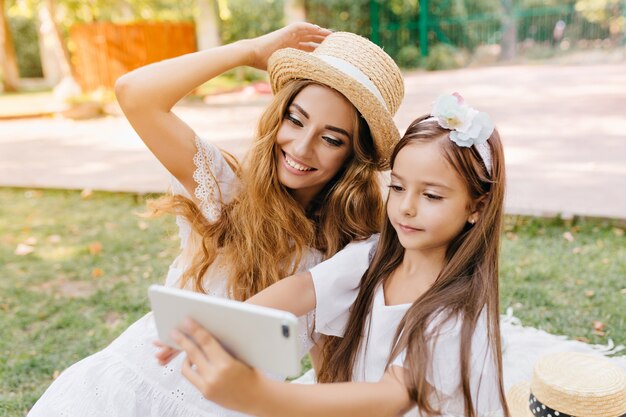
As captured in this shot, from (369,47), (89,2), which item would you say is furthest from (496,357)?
(89,2)

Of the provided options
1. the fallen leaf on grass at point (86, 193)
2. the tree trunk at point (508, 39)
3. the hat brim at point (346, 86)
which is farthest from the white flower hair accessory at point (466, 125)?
the tree trunk at point (508, 39)

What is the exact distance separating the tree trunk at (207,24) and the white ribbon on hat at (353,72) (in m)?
13.1

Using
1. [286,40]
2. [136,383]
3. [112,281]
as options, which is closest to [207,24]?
[112,281]

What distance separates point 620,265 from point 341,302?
2930 mm

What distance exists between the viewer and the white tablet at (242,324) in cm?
114

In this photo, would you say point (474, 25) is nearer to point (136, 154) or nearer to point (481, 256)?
point (136, 154)

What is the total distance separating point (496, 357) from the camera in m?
1.71

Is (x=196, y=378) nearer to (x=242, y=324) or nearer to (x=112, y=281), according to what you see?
(x=242, y=324)

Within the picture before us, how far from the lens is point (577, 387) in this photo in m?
2.32

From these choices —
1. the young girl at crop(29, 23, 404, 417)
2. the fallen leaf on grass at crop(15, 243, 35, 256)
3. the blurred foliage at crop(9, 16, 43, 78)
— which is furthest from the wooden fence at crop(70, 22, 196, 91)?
the young girl at crop(29, 23, 404, 417)

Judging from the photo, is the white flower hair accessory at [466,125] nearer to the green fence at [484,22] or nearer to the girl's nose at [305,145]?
the girl's nose at [305,145]

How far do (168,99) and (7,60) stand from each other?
18859mm

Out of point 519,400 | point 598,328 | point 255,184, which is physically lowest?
point 598,328

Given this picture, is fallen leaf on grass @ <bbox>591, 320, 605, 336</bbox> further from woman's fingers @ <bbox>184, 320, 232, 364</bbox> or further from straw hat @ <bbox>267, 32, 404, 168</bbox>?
woman's fingers @ <bbox>184, 320, 232, 364</bbox>
